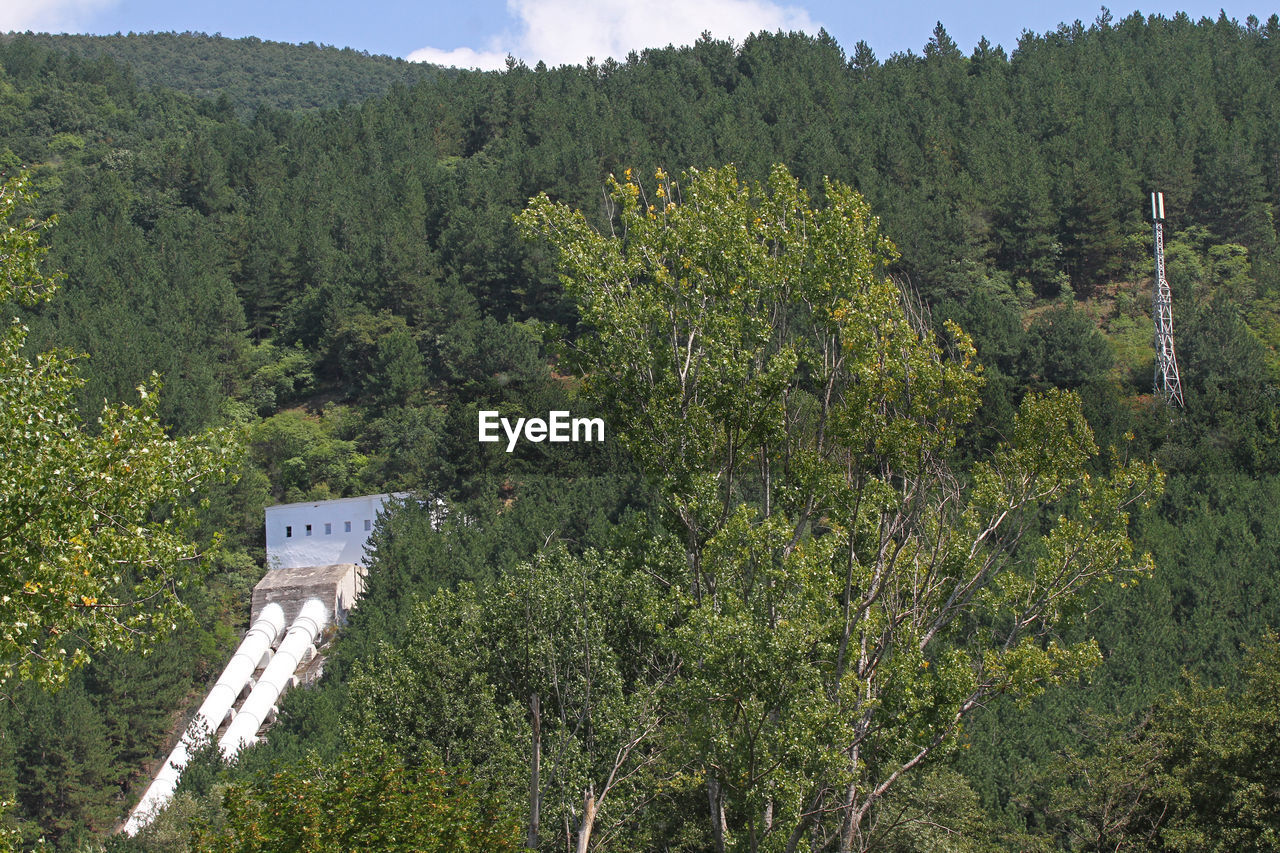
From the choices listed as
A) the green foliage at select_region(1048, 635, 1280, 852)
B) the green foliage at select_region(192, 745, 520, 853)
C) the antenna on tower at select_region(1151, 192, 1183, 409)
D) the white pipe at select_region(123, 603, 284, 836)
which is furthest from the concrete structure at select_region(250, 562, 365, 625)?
the green foliage at select_region(192, 745, 520, 853)

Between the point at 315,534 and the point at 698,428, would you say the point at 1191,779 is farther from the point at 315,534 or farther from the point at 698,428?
the point at 315,534

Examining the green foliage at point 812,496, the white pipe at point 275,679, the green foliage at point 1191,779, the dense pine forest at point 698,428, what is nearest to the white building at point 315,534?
the dense pine forest at point 698,428

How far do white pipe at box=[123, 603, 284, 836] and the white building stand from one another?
6726 mm

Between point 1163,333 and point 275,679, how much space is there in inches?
1698

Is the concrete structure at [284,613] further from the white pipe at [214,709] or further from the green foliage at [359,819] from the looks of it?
the green foliage at [359,819]

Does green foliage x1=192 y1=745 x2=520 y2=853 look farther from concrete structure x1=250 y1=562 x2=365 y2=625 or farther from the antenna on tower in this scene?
the antenna on tower

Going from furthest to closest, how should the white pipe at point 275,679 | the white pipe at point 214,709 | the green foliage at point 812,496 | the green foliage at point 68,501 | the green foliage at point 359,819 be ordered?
Result: the white pipe at point 275,679 → the white pipe at point 214,709 → the green foliage at point 812,496 → the green foliage at point 359,819 → the green foliage at point 68,501

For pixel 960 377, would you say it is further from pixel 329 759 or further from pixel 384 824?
pixel 329 759

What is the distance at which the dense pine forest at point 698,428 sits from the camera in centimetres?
1736

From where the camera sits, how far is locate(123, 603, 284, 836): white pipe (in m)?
45.6

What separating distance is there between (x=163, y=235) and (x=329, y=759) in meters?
64.2

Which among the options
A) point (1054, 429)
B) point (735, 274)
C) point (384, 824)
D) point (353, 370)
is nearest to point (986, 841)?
point (1054, 429)

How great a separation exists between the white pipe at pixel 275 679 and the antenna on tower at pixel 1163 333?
41.0m

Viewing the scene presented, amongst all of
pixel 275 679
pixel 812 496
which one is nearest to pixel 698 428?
pixel 812 496
